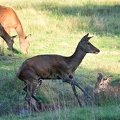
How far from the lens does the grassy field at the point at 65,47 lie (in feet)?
32.3

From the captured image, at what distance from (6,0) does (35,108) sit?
63.5 ft

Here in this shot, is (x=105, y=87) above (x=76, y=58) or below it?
below

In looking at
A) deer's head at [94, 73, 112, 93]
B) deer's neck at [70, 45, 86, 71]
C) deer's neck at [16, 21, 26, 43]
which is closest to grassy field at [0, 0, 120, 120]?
deer's neck at [16, 21, 26, 43]

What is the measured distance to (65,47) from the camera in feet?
63.3

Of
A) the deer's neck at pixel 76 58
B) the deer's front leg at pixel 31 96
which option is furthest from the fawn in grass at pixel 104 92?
the deer's front leg at pixel 31 96

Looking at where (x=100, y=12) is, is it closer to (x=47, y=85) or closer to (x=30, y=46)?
(x=30, y=46)

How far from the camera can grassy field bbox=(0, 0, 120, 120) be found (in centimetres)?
984

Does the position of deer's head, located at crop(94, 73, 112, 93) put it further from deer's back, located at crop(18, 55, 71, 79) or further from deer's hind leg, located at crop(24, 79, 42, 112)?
deer's hind leg, located at crop(24, 79, 42, 112)

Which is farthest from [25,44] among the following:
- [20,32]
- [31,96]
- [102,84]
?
[31,96]

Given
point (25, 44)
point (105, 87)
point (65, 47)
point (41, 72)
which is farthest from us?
point (65, 47)

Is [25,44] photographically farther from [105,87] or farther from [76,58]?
[76,58]

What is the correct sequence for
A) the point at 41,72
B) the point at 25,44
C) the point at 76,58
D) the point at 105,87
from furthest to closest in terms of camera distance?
1. the point at 25,44
2. the point at 105,87
3. the point at 76,58
4. the point at 41,72

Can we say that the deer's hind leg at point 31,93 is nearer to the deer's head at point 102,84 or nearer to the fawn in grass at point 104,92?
the fawn in grass at point 104,92

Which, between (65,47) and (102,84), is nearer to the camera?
(102,84)
